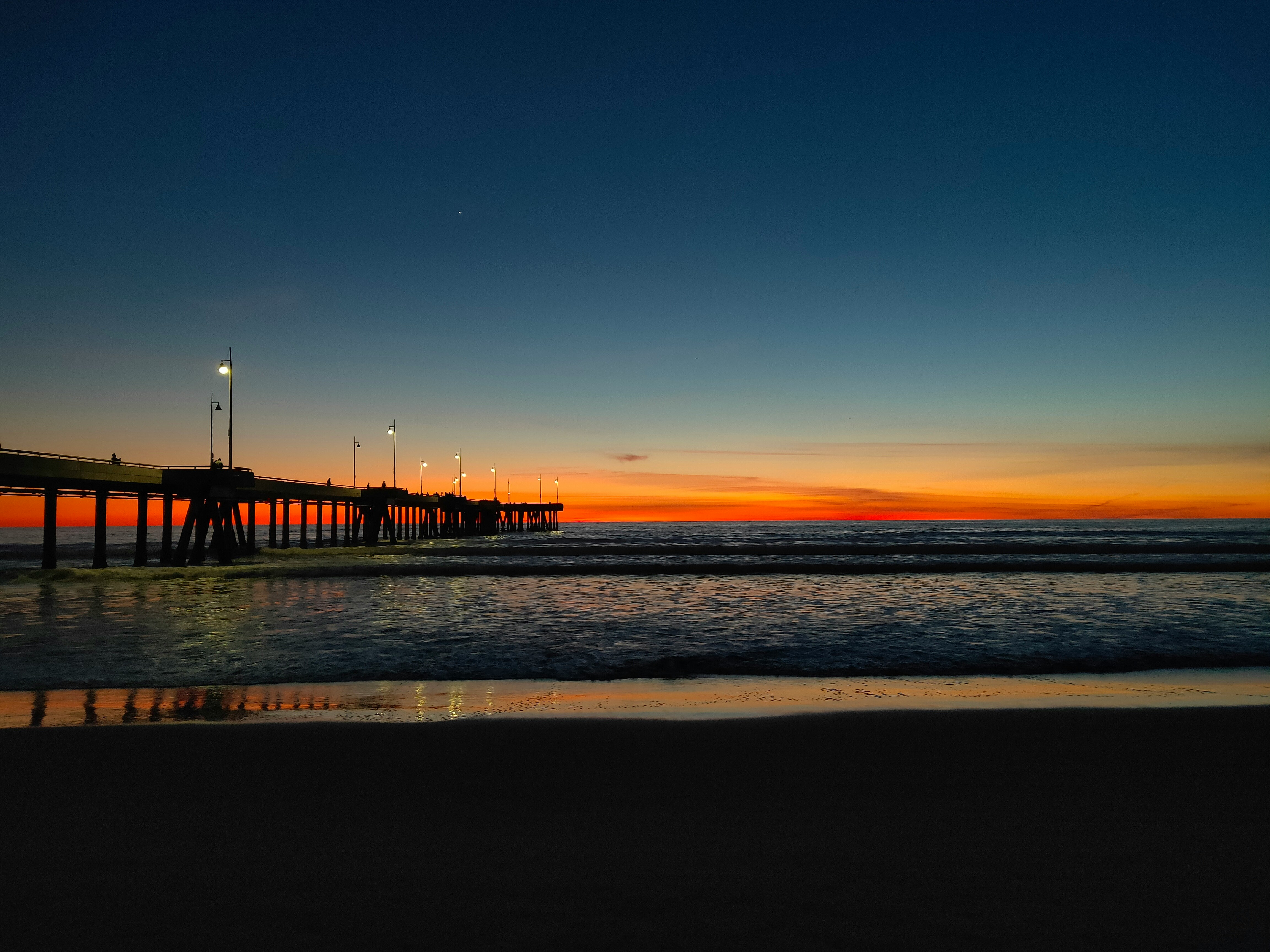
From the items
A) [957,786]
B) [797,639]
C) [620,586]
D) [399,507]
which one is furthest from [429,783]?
[399,507]

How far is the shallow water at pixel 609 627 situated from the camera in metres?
10.4

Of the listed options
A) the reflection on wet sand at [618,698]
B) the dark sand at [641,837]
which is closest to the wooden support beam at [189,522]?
the reflection on wet sand at [618,698]

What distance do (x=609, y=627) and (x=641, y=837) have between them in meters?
10.8

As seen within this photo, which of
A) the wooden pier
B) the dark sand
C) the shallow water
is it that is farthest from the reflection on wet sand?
the wooden pier

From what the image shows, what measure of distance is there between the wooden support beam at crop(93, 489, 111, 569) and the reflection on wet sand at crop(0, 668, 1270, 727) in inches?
1142

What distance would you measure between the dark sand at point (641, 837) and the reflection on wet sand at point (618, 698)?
794 mm

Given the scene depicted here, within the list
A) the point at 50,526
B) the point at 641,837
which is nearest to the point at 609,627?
the point at 641,837

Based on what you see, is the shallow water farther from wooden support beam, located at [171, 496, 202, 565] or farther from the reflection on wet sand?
wooden support beam, located at [171, 496, 202, 565]

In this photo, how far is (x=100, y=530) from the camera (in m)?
32.4

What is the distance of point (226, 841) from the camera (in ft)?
13.6

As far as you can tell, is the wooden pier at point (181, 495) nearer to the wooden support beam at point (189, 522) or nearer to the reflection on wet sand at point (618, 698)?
the wooden support beam at point (189, 522)

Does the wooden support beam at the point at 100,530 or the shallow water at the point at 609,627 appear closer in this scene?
the shallow water at the point at 609,627

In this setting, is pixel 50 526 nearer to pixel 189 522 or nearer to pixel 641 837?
pixel 189 522

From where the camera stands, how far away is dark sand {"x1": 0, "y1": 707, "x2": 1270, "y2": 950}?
10.6 feet
